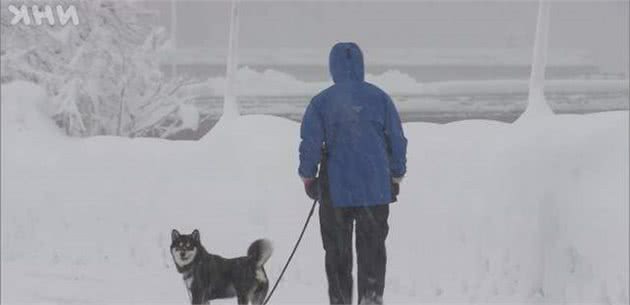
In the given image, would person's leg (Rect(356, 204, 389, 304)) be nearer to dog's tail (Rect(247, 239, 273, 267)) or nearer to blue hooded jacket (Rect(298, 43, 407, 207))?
blue hooded jacket (Rect(298, 43, 407, 207))

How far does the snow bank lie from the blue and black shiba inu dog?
18.6 m

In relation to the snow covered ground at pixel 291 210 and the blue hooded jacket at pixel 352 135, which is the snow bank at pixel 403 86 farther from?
the blue hooded jacket at pixel 352 135

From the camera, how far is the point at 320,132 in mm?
5242

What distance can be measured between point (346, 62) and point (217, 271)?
1.71m

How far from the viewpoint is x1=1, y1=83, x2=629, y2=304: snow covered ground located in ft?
24.5

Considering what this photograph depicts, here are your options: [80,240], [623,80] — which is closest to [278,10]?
[623,80]

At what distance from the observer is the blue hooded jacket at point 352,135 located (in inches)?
206

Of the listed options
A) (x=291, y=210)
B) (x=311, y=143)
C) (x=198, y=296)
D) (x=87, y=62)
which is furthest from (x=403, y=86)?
(x=311, y=143)

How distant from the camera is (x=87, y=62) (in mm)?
13656

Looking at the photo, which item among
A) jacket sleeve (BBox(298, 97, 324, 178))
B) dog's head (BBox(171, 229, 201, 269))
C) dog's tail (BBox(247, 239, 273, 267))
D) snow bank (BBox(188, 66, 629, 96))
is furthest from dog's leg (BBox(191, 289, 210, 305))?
snow bank (BBox(188, 66, 629, 96))

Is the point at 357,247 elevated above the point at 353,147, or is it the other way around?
the point at 353,147

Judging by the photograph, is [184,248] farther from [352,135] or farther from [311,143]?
[352,135]

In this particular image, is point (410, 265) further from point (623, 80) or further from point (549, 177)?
point (623, 80)

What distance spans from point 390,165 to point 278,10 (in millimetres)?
23725
